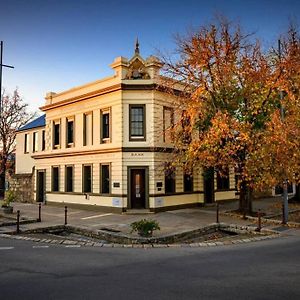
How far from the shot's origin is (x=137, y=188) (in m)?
23.4

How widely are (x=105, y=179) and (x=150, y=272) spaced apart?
16015mm

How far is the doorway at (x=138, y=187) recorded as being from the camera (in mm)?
23188

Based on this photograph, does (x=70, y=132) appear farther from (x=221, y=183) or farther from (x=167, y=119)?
(x=221, y=183)

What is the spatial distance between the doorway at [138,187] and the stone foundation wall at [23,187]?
13.0 metres

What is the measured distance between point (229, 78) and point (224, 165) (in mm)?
4749

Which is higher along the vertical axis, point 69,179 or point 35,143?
point 35,143

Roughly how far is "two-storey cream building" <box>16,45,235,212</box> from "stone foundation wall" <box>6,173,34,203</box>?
5.08m

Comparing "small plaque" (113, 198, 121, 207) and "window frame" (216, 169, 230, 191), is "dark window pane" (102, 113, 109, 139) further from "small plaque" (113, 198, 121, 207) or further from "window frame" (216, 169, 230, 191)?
"window frame" (216, 169, 230, 191)

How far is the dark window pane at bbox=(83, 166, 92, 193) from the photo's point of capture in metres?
26.0

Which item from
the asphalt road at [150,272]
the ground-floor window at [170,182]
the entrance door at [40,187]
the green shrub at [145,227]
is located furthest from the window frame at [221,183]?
the asphalt road at [150,272]

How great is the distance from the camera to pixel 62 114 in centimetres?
2862

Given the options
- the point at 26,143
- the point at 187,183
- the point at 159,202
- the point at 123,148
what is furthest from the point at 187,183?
the point at 26,143

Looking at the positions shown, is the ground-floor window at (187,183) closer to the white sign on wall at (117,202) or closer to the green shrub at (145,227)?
the white sign on wall at (117,202)

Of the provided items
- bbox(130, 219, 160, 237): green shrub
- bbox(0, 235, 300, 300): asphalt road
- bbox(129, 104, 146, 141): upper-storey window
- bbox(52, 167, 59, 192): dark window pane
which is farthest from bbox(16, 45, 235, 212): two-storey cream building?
bbox(0, 235, 300, 300): asphalt road
